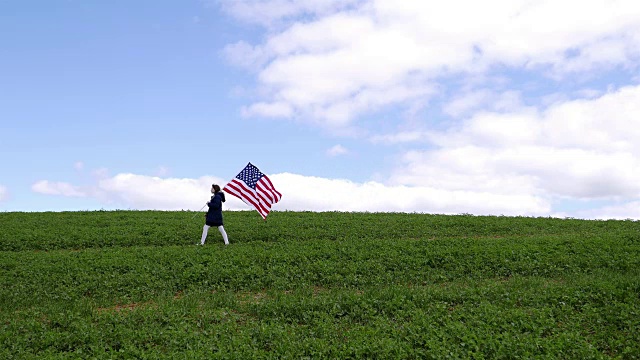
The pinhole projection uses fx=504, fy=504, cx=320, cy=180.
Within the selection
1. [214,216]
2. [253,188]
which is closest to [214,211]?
[214,216]

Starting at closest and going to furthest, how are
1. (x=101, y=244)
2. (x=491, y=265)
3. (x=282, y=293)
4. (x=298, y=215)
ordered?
(x=282, y=293)
(x=491, y=265)
(x=101, y=244)
(x=298, y=215)

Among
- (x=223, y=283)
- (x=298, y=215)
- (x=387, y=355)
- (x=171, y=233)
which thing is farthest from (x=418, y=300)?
(x=298, y=215)

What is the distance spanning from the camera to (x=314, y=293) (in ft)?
49.9

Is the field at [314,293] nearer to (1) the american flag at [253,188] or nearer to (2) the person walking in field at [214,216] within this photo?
(2) the person walking in field at [214,216]

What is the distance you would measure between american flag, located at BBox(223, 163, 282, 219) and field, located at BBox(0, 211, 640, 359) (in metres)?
1.76

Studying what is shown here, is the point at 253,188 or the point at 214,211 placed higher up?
the point at 253,188

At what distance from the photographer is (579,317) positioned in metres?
12.2

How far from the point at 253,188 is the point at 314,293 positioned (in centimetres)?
886

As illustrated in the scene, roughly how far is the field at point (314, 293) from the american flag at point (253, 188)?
176 cm

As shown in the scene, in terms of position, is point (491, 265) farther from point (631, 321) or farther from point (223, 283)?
point (223, 283)

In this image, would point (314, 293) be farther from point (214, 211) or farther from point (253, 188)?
point (253, 188)

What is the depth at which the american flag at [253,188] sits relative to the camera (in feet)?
75.3

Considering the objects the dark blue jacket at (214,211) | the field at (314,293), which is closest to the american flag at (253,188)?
the dark blue jacket at (214,211)

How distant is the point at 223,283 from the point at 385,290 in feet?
17.6
